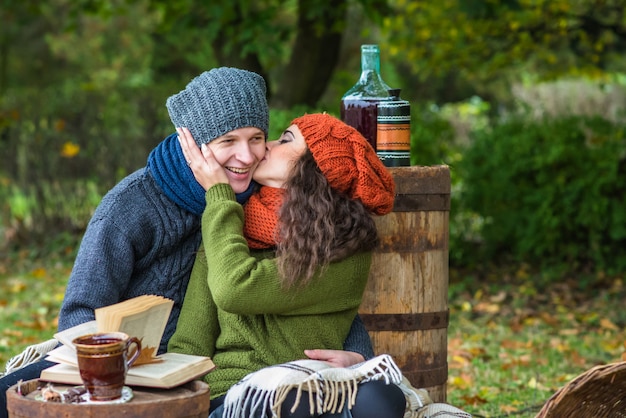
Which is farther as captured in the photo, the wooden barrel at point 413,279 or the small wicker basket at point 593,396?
the wooden barrel at point 413,279

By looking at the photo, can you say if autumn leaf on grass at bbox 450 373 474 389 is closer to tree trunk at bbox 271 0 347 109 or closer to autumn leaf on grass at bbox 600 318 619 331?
autumn leaf on grass at bbox 600 318 619 331

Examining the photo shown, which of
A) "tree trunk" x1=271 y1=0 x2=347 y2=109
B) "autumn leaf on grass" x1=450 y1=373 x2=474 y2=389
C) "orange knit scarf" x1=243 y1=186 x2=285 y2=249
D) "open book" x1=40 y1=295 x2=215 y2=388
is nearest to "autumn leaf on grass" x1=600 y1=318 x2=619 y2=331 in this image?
"autumn leaf on grass" x1=450 y1=373 x2=474 y2=389

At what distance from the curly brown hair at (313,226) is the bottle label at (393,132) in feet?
1.85

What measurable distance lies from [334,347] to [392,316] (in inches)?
23.4

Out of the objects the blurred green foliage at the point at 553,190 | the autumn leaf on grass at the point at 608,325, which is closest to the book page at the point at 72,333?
the autumn leaf on grass at the point at 608,325

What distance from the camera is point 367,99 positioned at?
12.1ft

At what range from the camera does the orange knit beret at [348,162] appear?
3.00 m

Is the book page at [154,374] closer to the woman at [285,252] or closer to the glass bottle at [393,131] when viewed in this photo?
the woman at [285,252]

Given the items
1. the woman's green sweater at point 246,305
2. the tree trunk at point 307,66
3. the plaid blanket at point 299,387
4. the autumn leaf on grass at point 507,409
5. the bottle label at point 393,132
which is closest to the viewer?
the plaid blanket at point 299,387

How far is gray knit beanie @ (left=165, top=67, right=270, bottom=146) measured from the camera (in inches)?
118

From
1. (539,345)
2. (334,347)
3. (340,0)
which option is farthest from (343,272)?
(340,0)

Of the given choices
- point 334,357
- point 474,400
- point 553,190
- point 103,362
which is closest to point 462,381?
point 474,400

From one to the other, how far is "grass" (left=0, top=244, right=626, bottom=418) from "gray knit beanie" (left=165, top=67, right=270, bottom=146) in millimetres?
2160

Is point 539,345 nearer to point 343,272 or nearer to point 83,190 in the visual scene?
point 343,272
